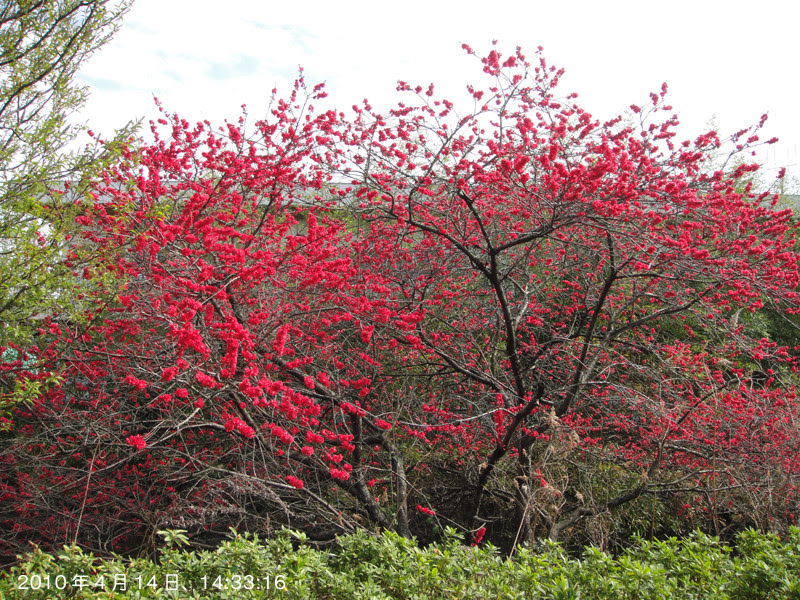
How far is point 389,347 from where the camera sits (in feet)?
15.1

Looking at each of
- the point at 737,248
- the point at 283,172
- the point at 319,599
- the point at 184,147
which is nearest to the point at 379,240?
the point at 283,172

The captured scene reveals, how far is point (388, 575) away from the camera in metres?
2.26

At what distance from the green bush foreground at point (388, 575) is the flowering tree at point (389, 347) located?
0.86m

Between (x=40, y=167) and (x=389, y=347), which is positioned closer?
(x=40, y=167)

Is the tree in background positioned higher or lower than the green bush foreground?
higher

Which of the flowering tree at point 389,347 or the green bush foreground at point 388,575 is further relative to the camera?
the flowering tree at point 389,347

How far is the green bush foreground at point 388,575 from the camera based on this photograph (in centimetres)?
199

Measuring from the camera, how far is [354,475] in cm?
411

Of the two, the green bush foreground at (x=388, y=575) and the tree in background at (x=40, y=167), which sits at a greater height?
the tree in background at (x=40, y=167)

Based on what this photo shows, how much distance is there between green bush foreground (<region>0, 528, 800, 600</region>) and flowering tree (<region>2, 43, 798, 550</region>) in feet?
2.82

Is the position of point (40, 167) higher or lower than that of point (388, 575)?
higher

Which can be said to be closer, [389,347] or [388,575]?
[388,575]

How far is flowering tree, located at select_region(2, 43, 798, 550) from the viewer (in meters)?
3.52

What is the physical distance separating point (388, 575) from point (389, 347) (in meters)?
2.46
